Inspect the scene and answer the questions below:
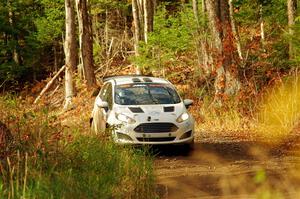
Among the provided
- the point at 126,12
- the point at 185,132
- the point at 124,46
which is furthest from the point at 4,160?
the point at 126,12

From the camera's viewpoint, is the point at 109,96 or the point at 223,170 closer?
the point at 223,170

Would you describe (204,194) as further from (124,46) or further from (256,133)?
(124,46)

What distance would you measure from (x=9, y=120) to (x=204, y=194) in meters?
3.23

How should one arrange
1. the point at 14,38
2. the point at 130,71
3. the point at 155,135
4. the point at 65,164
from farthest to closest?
1. the point at 14,38
2. the point at 130,71
3. the point at 155,135
4. the point at 65,164

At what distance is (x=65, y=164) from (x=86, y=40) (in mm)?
18767

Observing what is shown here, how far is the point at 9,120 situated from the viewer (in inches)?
344

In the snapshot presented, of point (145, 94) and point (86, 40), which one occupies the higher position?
point (86, 40)

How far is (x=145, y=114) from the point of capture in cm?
1180

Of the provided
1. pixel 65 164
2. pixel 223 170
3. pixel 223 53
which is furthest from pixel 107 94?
pixel 65 164

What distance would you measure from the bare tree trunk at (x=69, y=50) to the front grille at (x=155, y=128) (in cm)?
1484

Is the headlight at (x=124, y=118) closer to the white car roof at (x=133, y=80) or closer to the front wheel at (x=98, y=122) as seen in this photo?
the front wheel at (x=98, y=122)

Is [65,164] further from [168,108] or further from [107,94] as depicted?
[107,94]

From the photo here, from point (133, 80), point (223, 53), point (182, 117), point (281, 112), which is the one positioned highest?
point (223, 53)

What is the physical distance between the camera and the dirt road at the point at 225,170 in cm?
857
